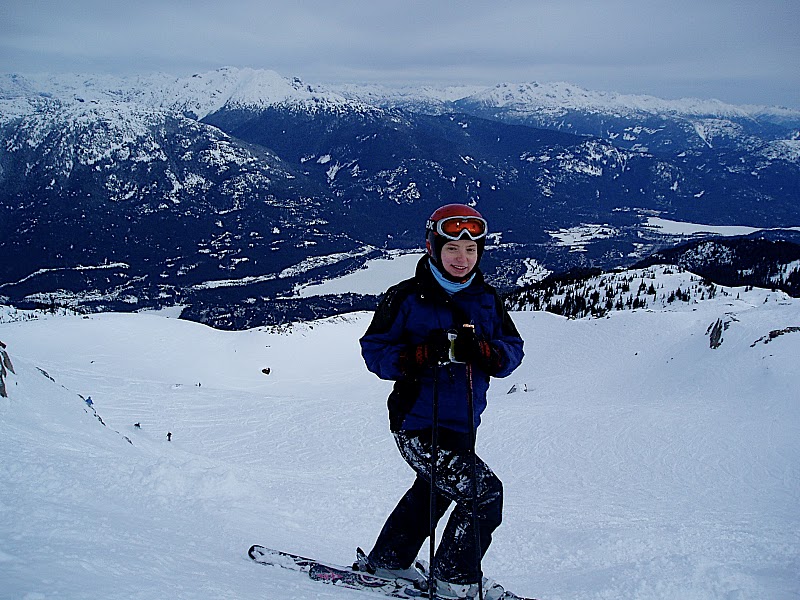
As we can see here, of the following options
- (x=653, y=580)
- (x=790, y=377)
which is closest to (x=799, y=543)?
(x=653, y=580)

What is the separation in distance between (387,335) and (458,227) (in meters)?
1.06

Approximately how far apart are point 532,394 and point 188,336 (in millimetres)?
26103

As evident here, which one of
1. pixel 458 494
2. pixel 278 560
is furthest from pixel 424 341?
pixel 278 560

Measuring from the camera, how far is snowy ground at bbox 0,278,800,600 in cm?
472

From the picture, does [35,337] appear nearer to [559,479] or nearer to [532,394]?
[532,394]

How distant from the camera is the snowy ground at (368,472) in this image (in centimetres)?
472

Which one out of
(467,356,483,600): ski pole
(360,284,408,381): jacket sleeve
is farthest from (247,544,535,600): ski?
(360,284,408,381): jacket sleeve

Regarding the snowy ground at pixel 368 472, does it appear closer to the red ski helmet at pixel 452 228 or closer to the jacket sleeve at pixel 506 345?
the jacket sleeve at pixel 506 345

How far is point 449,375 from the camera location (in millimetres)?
4094

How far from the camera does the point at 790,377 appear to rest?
64.9 ft

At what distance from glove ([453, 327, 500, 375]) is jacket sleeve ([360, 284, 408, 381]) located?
43 centimetres

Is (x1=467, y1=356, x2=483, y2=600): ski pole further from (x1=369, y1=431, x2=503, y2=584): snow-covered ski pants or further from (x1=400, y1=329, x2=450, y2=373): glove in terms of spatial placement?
(x1=400, y1=329, x2=450, y2=373): glove

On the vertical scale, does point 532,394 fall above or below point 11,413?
below

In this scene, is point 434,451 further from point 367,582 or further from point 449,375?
point 367,582
